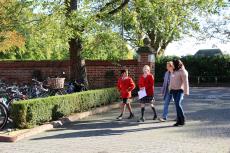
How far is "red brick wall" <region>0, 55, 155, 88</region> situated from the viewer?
75.5 ft

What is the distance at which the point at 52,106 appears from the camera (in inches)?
531

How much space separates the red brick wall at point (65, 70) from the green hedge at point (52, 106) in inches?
193

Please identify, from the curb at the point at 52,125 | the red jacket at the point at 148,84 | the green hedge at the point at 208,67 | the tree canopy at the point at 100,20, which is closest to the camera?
the curb at the point at 52,125

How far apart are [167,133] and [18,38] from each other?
26203 mm

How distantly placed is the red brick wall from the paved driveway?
8.09 m

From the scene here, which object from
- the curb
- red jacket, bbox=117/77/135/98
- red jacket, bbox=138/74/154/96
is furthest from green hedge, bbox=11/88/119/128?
red jacket, bbox=138/74/154/96

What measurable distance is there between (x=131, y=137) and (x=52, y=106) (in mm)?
3122

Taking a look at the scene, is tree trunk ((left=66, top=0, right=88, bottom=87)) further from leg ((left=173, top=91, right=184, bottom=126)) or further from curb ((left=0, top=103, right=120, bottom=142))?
leg ((left=173, top=91, right=184, bottom=126))

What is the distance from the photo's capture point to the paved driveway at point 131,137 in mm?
9773

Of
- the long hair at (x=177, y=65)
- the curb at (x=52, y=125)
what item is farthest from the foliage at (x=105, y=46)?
the long hair at (x=177, y=65)

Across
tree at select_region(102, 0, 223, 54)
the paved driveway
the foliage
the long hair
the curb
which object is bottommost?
the paved driveway

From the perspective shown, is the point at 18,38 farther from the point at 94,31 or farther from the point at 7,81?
the point at 94,31

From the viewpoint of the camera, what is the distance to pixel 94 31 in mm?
18078

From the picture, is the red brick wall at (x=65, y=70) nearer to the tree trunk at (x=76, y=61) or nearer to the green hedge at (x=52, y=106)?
the tree trunk at (x=76, y=61)
